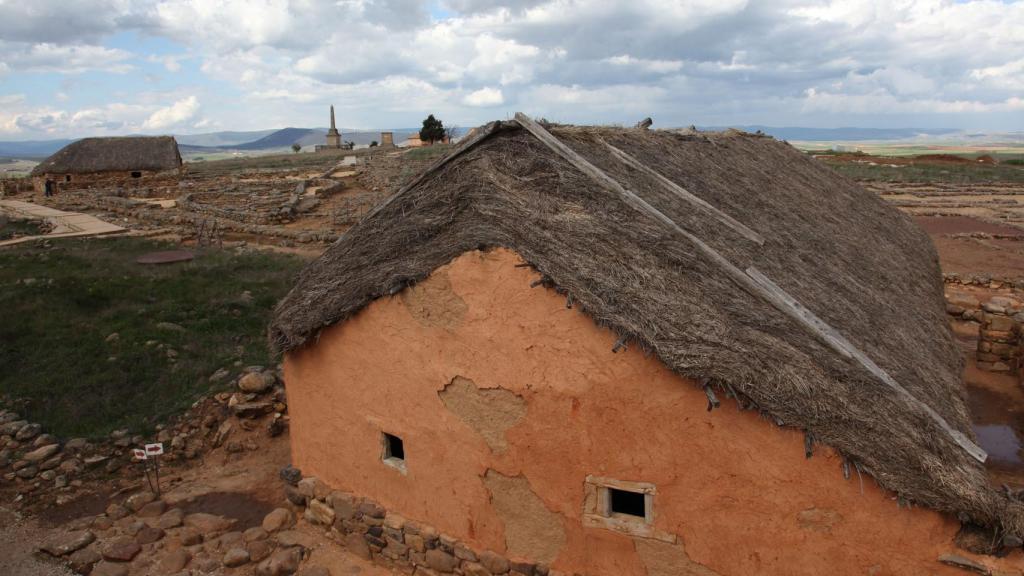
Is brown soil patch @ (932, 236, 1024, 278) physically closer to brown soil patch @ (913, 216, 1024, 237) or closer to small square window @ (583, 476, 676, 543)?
brown soil patch @ (913, 216, 1024, 237)

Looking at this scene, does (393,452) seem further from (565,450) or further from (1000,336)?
(1000,336)

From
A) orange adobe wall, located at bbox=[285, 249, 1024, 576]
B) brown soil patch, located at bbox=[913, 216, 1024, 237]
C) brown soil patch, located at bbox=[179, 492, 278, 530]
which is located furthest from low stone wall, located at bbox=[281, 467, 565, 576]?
brown soil patch, located at bbox=[913, 216, 1024, 237]

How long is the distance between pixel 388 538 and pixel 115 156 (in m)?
40.9

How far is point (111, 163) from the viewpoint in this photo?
38188 millimetres

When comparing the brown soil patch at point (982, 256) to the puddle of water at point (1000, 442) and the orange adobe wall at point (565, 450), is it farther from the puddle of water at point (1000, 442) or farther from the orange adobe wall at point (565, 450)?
the orange adobe wall at point (565, 450)

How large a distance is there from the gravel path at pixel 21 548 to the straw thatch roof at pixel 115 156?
1435 inches

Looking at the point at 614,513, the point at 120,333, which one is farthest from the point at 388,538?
the point at 120,333

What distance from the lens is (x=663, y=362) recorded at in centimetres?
509

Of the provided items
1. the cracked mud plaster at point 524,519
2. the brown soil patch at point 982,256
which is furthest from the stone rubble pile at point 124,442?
the brown soil patch at point 982,256

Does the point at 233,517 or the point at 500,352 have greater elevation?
the point at 500,352

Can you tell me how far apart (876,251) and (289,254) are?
16576 millimetres

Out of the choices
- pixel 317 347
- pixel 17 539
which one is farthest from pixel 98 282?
pixel 317 347

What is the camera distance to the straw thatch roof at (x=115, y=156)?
37344 millimetres

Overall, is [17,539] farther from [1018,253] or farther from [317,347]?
[1018,253]
